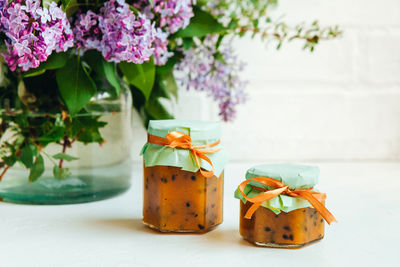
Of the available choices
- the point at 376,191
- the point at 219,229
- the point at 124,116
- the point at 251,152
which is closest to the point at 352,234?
the point at 219,229

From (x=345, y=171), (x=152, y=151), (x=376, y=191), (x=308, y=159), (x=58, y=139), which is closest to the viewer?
(x=152, y=151)

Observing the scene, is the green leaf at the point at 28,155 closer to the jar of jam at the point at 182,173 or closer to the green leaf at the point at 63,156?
the green leaf at the point at 63,156

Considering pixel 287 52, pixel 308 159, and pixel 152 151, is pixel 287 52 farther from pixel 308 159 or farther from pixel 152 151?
pixel 152 151

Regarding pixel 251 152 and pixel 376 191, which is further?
pixel 251 152

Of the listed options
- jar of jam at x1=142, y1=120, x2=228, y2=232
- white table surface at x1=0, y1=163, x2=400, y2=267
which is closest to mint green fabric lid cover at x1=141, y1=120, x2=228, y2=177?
jar of jam at x1=142, y1=120, x2=228, y2=232

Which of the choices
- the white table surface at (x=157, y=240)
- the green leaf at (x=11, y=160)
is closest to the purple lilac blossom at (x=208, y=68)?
the white table surface at (x=157, y=240)

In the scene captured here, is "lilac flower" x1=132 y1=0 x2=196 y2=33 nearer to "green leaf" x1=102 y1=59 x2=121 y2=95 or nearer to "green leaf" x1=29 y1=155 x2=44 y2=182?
"green leaf" x1=102 y1=59 x2=121 y2=95
